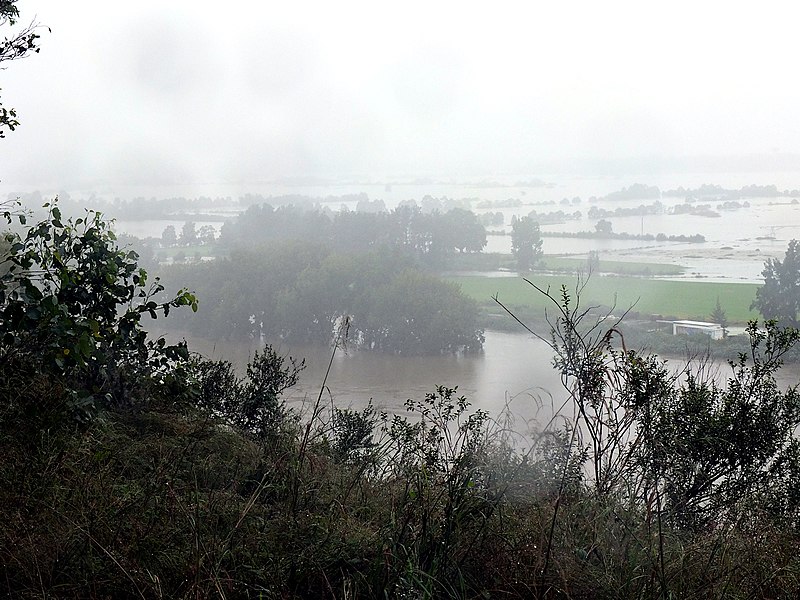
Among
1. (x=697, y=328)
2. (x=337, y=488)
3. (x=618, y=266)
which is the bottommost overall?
(x=697, y=328)

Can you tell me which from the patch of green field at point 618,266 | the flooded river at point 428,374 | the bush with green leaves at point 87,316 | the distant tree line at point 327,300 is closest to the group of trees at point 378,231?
the distant tree line at point 327,300

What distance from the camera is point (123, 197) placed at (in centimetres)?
1005

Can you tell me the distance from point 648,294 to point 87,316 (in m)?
5.47

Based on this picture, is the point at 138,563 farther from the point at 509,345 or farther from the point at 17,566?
the point at 509,345

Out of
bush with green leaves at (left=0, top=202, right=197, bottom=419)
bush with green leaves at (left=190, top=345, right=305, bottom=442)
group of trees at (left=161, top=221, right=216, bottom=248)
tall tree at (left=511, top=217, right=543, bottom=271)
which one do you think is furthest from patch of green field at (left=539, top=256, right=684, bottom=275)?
bush with green leaves at (left=0, top=202, right=197, bottom=419)

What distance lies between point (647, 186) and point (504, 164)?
2.31 m

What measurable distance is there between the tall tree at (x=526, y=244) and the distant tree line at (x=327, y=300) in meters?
1.06

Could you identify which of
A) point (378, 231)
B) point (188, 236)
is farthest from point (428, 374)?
point (188, 236)

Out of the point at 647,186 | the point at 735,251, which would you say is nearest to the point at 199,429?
the point at 735,251

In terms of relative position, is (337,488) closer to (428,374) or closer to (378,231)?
(428,374)

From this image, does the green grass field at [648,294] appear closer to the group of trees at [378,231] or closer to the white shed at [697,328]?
the white shed at [697,328]

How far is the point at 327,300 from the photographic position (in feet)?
23.6

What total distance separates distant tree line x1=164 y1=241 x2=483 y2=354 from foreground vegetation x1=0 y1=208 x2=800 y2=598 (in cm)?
306

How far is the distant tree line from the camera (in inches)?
266
